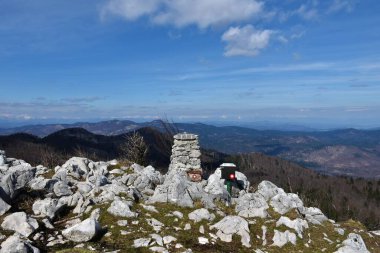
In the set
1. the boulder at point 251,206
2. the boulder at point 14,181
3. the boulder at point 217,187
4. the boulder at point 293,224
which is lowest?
the boulder at point 293,224

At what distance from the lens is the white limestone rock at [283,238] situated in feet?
55.9

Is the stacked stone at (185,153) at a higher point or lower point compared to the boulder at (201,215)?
higher

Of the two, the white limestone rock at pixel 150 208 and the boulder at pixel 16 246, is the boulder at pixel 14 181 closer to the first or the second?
the boulder at pixel 16 246

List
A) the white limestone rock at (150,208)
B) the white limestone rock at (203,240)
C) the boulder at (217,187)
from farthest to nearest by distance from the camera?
the boulder at (217,187) → the white limestone rock at (150,208) → the white limestone rock at (203,240)

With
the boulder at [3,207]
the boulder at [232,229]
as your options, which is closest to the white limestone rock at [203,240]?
the boulder at [232,229]

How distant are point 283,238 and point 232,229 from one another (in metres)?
2.51

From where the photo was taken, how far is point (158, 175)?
2539cm

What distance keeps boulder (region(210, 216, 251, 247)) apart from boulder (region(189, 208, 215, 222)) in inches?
33.1

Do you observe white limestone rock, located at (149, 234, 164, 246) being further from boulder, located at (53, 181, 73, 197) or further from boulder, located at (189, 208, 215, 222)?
boulder, located at (53, 181, 73, 197)

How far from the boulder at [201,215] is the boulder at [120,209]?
2.96 meters

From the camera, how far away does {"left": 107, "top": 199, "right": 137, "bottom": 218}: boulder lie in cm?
1761

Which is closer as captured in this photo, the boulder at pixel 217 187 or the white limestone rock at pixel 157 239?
the white limestone rock at pixel 157 239

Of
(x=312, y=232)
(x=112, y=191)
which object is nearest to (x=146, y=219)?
(x=112, y=191)

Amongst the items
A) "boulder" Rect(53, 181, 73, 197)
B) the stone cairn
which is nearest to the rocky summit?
"boulder" Rect(53, 181, 73, 197)
